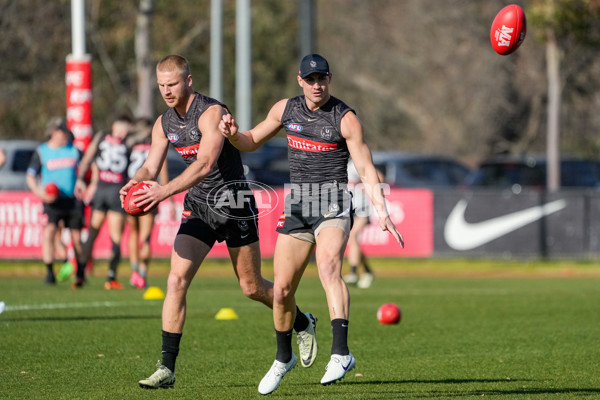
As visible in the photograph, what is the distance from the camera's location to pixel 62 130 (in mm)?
16203

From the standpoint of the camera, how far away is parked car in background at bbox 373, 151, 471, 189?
28844 mm

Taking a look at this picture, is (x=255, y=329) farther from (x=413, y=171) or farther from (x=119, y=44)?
(x=119, y=44)

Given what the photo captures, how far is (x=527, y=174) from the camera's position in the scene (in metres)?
29.9

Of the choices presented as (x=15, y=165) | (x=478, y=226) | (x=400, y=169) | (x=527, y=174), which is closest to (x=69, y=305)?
(x=478, y=226)

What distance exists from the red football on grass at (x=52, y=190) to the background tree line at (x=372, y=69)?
772 inches

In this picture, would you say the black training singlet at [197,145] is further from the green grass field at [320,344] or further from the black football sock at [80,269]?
the black football sock at [80,269]

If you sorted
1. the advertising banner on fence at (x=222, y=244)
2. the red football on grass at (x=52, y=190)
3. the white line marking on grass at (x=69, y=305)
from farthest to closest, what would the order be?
the advertising banner on fence at (x=222, y=244)
the red football on grass at (x=52, y=190)
the white line marking on grass at (x=69, y=305)

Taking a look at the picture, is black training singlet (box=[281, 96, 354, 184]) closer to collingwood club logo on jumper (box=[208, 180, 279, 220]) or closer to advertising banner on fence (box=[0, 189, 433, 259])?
collingwood club logo on jumper (box=[208, 180, 279, 220])

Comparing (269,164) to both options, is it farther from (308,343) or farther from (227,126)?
(227,126)

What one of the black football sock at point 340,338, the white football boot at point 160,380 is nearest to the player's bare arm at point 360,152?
the black football sock at point 340,338

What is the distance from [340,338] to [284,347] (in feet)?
1.79

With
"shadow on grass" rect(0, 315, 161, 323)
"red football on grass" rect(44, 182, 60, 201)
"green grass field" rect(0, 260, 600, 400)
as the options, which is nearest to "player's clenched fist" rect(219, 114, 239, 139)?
"green grass field" rect(0, 260, 600, 400)

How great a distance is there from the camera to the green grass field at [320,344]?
795 centimetres

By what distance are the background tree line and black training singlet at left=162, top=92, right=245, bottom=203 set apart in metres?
24.9
